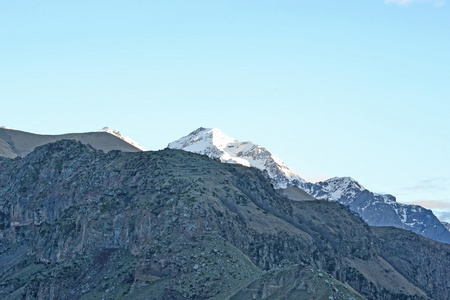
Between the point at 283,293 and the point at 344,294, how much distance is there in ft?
49.2

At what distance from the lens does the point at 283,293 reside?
198375mm

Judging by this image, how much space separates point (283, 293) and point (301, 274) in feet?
19.1

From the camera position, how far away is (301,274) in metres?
199

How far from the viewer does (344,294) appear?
190125 millimetres

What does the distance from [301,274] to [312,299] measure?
10.5m

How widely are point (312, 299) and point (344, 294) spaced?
7.07 metres

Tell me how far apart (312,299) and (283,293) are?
10.9 metres

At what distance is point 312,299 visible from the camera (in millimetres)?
189000

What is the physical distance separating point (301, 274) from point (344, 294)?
12362 mm
